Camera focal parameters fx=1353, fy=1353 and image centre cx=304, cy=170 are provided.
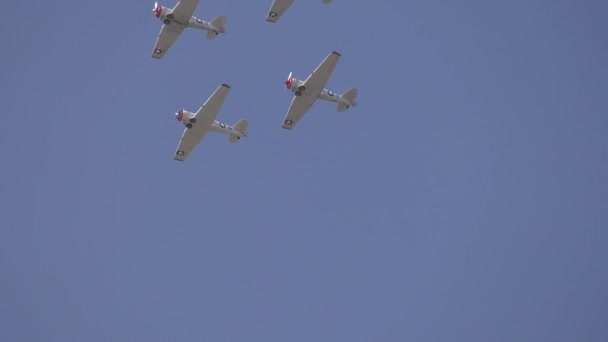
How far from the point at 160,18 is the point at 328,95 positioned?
9.77 meters

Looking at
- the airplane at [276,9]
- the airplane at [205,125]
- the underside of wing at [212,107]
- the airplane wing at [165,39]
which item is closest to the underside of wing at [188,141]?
the airplane at [205,125]

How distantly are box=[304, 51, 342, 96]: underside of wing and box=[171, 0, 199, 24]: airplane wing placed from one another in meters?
7.14

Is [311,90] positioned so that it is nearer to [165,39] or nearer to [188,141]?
[188,141]

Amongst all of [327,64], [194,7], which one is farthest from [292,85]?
[194,7]

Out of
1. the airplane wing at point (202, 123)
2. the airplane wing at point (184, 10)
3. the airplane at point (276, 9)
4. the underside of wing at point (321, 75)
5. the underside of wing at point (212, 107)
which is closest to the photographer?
the underside of wing at point (212, 107)

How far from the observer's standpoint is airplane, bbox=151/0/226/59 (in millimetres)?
70938

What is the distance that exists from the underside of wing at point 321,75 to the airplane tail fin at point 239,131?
149 inches

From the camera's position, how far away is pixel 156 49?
240 feet

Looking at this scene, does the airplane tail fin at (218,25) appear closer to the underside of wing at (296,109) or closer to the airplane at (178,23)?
the airplane at (178,23)

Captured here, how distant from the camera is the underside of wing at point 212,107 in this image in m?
69.1

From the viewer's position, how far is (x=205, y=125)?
71.1 metres

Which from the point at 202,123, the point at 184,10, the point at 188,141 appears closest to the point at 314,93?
the point at 202,123

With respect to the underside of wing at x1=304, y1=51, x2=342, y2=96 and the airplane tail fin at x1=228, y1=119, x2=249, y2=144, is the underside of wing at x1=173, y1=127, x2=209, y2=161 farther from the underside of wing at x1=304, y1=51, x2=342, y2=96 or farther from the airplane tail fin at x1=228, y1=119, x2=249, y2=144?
the underside of wing at x1=304, y1=51, x2=342, y2=96

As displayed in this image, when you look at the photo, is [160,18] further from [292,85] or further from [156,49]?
[292,85]
